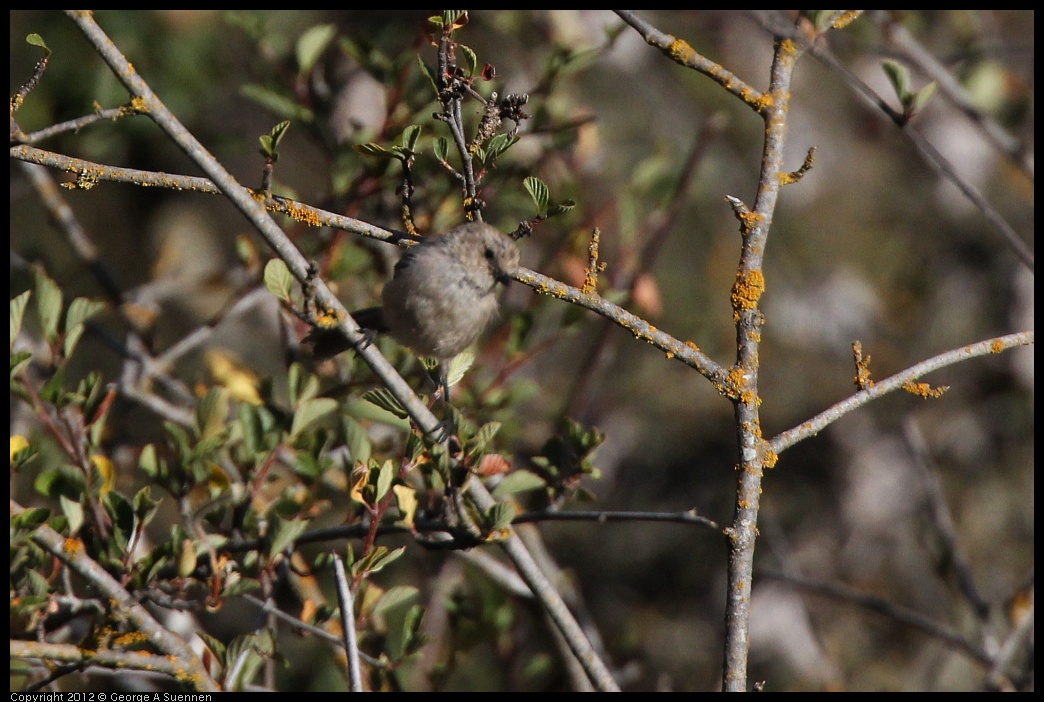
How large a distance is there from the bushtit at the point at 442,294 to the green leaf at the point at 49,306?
777mm

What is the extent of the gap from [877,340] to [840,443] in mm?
755

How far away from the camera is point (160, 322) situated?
6.27m

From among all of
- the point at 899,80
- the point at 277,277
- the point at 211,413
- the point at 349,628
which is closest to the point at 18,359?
the point at 211,413

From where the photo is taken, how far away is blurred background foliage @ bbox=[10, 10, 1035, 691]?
11.0 ft

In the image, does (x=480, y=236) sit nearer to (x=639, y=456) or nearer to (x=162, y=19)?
(x=162, y=19)

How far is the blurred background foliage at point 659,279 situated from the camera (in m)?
3.35

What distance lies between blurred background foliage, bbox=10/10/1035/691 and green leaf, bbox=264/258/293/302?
77cm

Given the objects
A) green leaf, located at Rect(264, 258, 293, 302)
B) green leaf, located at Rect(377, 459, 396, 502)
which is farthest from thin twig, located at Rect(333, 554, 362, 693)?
green leaf, located at Rect(264, 258, 293, 302)

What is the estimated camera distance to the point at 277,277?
85.9 inches

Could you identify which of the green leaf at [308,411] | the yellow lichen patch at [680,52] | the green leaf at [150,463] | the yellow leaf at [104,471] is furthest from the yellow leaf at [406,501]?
the yellow lichen patch at [680,52]

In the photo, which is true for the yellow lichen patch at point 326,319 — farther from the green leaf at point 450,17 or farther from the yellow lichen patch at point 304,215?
the green leaf at point 450,17

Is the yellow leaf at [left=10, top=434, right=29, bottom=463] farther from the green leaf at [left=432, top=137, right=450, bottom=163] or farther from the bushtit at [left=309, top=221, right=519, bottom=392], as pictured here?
the green leaf at [left=432, top=137, right=450, bottom=163]

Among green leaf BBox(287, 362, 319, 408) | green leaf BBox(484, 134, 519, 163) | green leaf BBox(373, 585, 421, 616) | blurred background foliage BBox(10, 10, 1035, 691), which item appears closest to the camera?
green leaf BBox(484, 134, 519, 163)

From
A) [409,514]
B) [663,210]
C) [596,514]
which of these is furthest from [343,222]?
[663,210]
